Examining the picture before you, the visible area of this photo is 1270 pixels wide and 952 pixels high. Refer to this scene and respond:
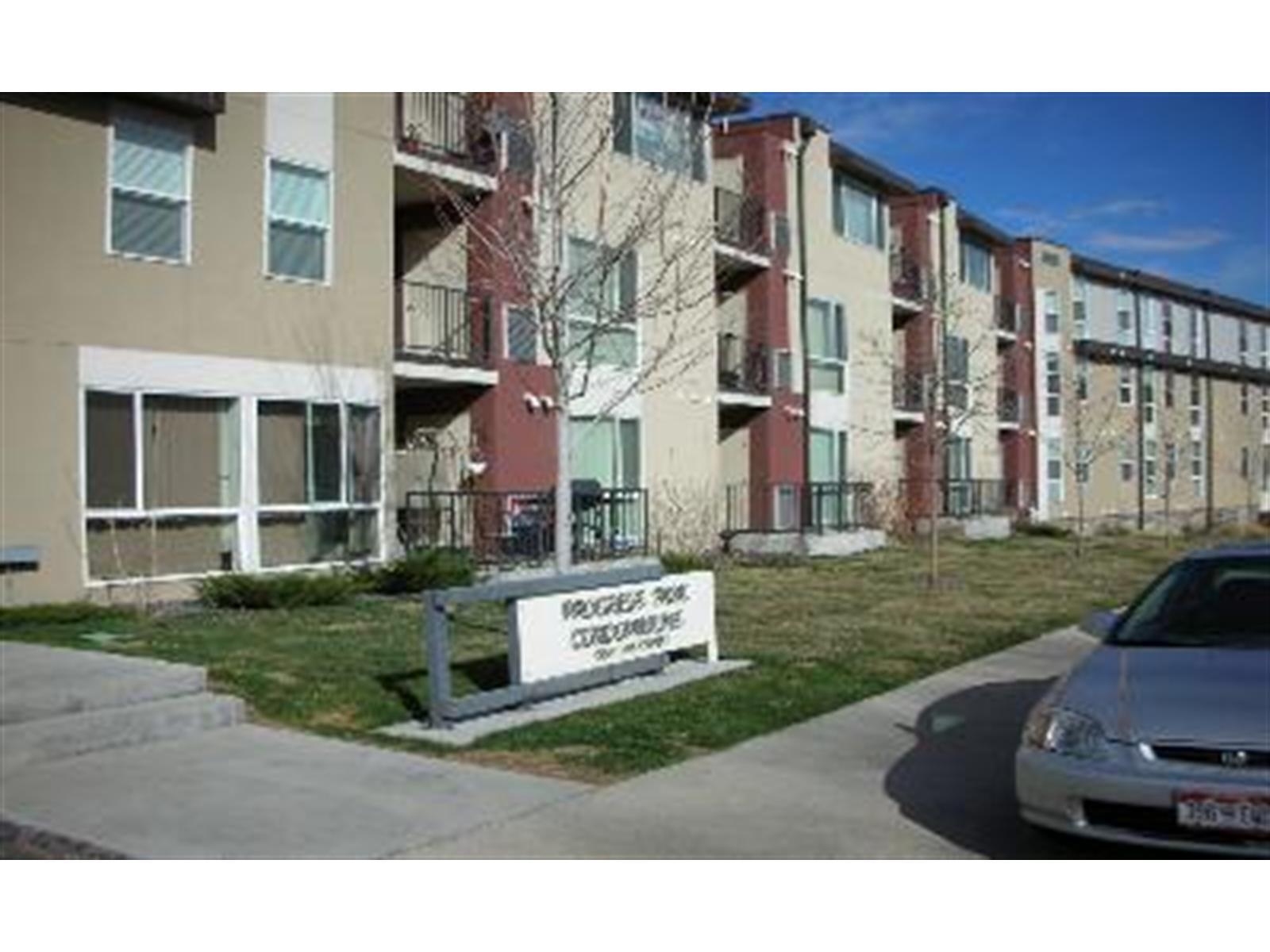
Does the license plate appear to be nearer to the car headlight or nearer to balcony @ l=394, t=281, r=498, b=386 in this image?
the car headlight

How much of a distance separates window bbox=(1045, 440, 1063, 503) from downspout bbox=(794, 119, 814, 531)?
1873 cm

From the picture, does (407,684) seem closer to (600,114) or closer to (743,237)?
(600,114)

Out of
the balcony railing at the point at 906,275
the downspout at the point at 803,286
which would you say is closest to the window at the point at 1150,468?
the balcony railing at the point at 906,275

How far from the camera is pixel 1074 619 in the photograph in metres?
16.2

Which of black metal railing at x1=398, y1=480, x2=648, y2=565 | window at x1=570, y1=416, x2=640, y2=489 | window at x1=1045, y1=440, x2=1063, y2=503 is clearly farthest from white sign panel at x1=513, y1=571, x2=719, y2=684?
window at x1=1045, y1=440, x2=1063, y2=503

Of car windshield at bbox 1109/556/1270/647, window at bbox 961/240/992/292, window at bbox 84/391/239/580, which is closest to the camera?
car windshield at bbox 1109/556/1270/647

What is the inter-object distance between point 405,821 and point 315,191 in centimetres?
1187

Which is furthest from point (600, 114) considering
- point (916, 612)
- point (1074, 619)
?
point (1074, 619)

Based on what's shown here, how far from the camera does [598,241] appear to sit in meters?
14.6

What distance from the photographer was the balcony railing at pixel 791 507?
28203mm

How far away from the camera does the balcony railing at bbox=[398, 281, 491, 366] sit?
20.0m

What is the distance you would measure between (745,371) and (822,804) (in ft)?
71.3

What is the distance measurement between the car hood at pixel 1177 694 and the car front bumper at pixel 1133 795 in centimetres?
13

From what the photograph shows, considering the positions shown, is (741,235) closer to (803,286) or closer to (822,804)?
(803,286)
